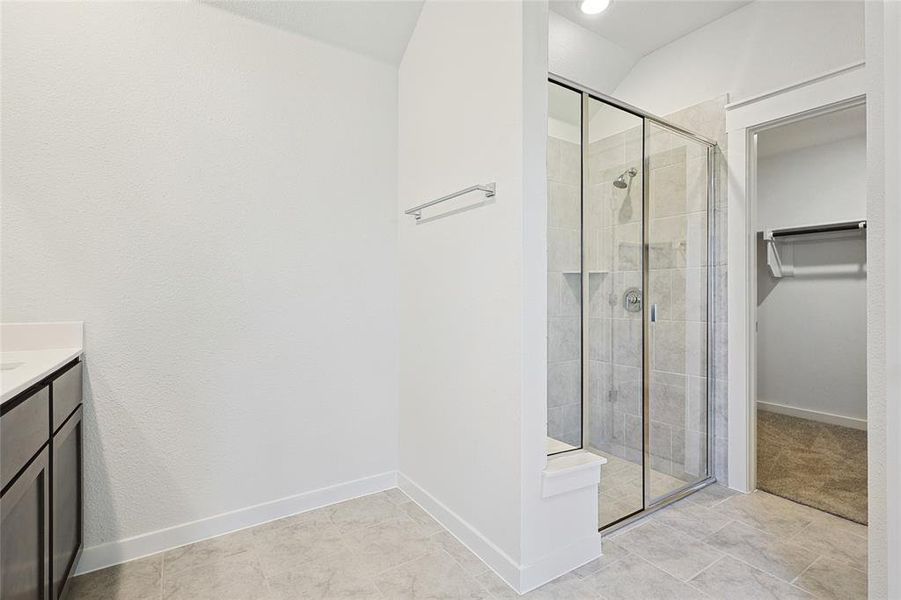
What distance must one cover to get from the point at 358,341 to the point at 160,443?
930 mm

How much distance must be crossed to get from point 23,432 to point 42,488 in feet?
0.86

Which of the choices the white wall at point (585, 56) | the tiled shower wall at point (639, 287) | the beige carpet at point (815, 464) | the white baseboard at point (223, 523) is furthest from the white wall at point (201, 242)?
the beige carpet at point (815, 464)

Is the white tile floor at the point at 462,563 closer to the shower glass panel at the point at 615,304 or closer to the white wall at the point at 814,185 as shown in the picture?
the shower glass panel at the point at 615,304

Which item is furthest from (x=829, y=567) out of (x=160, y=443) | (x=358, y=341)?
(x=160, y=443)

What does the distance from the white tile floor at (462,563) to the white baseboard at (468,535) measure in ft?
0.10

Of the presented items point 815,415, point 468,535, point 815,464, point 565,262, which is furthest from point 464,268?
point 815,415

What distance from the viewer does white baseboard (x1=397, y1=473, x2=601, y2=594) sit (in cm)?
158

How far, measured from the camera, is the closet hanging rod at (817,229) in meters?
3.43

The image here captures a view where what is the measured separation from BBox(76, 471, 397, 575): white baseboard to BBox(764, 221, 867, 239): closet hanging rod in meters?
3.69

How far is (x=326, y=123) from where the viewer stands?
2.21 meters

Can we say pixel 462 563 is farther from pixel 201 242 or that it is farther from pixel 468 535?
pixel 201 242

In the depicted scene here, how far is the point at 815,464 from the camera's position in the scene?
2.74 metres

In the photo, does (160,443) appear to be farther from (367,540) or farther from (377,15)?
(377,15)

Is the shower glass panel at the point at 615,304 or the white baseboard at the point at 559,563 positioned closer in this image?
the white baseboard at the point at 559,563
